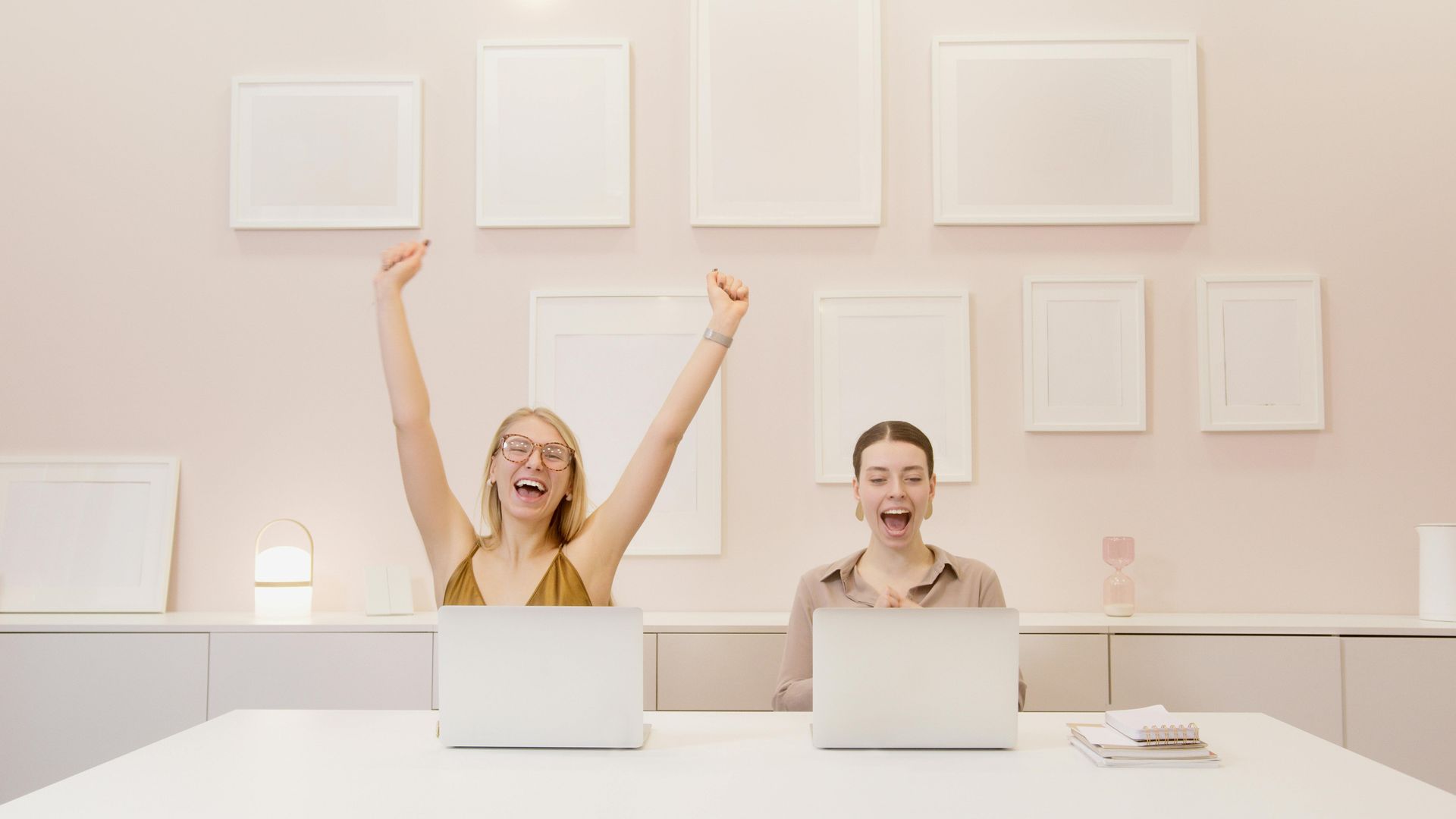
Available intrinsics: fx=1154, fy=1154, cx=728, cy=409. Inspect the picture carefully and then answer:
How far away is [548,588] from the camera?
8.34 ft

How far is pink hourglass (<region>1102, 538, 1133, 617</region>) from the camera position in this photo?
3377 millimetres

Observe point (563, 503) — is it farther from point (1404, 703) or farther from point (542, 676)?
point (1404, 703)

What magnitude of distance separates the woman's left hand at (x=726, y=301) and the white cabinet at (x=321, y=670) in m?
1.49

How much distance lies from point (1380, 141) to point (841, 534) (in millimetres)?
2137

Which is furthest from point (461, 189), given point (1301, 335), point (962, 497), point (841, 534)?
point (1301, 335)

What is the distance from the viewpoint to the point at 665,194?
3.71 metres

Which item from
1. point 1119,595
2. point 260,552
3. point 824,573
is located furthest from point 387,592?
point 1119,595

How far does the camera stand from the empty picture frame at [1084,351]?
362 cm

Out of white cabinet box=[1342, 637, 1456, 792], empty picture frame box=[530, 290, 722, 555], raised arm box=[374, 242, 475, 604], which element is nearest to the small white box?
empty picture frame box=[530, 290, 722, 555]

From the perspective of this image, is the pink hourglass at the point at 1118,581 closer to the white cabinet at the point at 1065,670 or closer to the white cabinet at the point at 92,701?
the white cabinet at the point at 1065,670

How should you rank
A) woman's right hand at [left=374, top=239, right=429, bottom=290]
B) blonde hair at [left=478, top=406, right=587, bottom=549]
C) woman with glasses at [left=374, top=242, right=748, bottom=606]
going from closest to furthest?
woman's right hand at [left=374, top=239, right=429, bottom=290], woman with glasses at [left=374, top=242, right=748, bottom=606], blonde hair at [left=478, top=406, right=587, bottom=549]

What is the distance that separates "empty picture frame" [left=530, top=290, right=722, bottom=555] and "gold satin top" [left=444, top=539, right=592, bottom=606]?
1018 millimetres

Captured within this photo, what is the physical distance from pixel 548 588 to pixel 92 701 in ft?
→ 5.44

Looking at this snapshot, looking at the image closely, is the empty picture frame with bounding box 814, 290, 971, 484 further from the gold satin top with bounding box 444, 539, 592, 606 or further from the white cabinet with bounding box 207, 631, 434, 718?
the white cabinet with bounding box 207, 631, 434, 718
